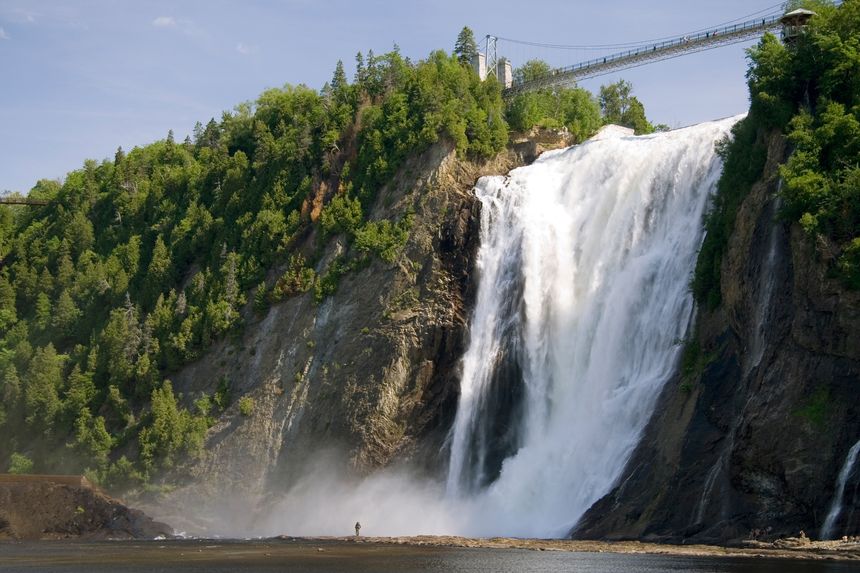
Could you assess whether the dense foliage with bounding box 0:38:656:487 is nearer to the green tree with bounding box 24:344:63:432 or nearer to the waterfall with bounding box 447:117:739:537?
the green tree with bounding box 24:344:63:432

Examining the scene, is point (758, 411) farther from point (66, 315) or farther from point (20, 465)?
point (66, 315)

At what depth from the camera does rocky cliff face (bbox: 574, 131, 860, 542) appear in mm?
45094

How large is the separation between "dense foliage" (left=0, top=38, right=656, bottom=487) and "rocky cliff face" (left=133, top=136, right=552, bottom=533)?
111 cm

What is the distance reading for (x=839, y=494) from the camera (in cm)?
4303

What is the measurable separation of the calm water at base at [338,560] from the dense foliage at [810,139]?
1313cm

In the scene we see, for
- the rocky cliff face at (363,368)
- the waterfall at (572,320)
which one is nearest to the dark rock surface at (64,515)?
the rocky cliff face at (363,368)

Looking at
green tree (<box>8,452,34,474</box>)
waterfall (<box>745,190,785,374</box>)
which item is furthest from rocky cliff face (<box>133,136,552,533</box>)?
waterfall (<box>745,190,785,374</box>)

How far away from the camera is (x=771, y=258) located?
50.9m

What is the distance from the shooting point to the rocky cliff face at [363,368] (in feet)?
238

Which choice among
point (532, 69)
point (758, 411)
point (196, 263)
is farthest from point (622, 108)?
point (758, 411)

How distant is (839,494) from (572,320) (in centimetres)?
2486

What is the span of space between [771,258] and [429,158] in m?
32.8

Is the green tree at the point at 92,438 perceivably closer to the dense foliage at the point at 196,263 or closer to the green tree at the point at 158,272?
the dense foliage at the point at 196,263

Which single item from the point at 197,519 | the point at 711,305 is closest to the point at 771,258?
the point at 711,305
